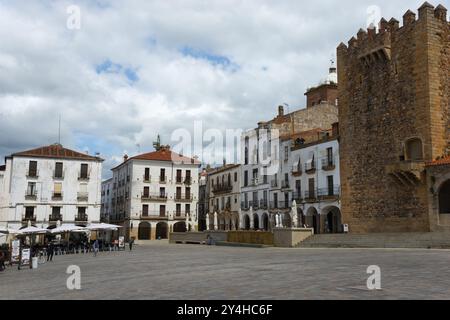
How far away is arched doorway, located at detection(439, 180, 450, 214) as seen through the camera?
26.2 metres

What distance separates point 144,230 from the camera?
60688mm

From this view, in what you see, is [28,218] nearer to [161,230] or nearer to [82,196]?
[82,196]

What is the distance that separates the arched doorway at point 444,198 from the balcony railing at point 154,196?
40735 millimetres

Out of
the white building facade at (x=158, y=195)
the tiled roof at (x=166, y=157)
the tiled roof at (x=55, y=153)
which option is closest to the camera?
the tiled roof at (x=55, y=153)

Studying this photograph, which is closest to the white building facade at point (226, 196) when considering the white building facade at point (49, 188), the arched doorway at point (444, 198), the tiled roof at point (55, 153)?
the white building facade at point (49, 188)

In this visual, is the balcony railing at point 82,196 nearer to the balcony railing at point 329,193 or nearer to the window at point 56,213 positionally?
the window at point 56,213

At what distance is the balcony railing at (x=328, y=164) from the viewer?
4266 cm

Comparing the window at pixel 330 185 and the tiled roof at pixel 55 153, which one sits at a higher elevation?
the tiled roof at pixel 55 153

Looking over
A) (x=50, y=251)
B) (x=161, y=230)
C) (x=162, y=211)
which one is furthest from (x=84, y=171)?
(x=50, y=251)

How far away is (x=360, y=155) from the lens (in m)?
31.9

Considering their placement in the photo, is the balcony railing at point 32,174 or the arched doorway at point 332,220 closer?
the arched doorway at point 332,220

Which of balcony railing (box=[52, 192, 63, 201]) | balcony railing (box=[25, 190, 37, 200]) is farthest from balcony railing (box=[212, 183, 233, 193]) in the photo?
balcony railing (box=[25, 190, 37, 200])
